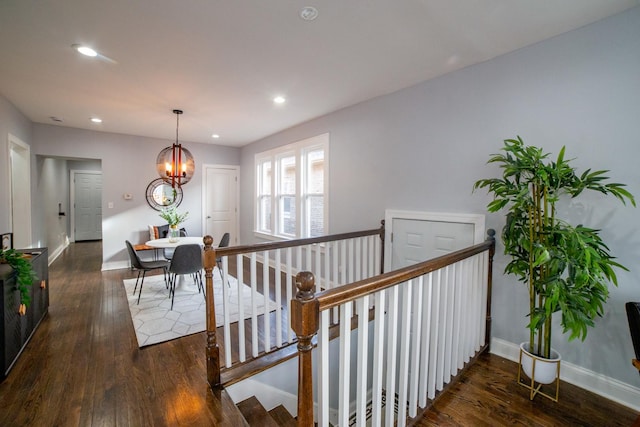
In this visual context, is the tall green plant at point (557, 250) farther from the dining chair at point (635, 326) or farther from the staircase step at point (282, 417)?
the staircase step at point (282, 417)

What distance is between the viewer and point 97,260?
5.85 meters

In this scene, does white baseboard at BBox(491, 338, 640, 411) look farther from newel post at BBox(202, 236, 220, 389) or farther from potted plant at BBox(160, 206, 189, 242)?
potted plant at BBox(160, 206, 189, 242)

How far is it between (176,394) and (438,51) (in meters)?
3.23

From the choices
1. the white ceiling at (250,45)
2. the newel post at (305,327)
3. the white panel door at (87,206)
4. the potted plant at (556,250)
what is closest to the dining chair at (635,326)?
the potted plant at (556,250)

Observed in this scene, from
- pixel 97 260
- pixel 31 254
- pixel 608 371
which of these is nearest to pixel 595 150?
pixel 608 371

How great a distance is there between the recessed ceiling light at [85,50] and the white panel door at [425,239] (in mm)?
3133

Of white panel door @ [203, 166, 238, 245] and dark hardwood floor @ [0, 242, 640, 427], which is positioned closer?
dark hardwood floor @ [0, 242, 640, 427]

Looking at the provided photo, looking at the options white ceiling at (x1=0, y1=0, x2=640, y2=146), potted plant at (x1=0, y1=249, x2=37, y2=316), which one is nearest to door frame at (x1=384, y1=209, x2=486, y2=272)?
white ceiling at (x1=0, y1=0, x2=640, y2=146)

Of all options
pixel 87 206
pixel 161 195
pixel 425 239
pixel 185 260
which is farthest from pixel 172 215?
pixel 87 206

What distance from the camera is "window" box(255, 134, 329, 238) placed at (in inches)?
166

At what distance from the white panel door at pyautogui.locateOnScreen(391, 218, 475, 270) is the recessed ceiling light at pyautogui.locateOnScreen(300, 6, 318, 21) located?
2.03 meters

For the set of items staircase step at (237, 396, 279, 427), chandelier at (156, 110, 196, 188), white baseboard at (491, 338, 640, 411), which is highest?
chandelier at (156, 110, 196, 188)

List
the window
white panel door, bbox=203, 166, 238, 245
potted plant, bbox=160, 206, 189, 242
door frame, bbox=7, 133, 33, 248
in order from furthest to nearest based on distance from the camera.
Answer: white panel door, bbox=203, 166, 238, 245 < potted plant, bbox=160, 206, 189, 242 < the window < door frame, bbox=7, 133, 33, 248

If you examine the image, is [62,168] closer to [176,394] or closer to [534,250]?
[176,394]
